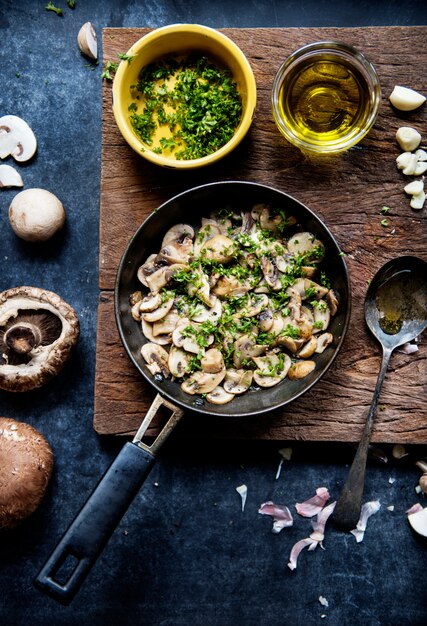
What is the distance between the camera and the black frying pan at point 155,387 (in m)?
1.78

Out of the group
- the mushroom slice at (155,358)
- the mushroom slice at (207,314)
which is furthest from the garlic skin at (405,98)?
the mushroom slice at (155,358)

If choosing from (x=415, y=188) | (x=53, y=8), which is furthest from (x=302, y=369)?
(x=53, y=8)

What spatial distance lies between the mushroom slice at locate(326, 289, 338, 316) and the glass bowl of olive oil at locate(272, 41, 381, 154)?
47cm

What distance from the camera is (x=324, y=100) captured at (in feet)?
6.82

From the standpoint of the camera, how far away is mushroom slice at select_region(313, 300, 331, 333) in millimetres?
1993

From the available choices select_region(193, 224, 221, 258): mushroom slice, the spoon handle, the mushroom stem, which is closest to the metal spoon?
the spoon handle

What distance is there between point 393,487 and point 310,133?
1.29m

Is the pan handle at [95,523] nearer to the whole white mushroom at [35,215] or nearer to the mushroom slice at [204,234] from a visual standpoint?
the mushroom slice at [204,234]

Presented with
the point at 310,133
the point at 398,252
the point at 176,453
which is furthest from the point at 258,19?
the point at 176,453

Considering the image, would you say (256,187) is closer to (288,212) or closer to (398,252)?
(288,212)

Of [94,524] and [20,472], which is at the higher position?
[94,524]

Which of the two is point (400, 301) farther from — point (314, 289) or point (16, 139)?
point (16, 139)

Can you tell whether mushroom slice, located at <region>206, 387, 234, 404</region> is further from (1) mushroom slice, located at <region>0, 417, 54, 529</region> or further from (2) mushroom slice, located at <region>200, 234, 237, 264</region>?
(1) mushroom slice, located at <region>0, 417, 54, 529</region>

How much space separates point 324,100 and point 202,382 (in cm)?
104
